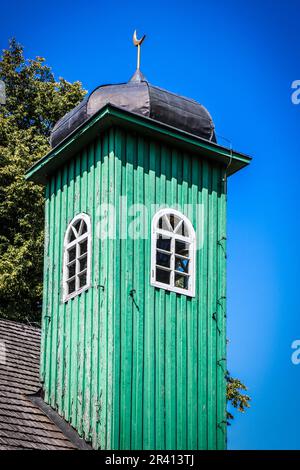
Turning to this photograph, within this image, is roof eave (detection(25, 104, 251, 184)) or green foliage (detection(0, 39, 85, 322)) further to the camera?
green foliage (detection(0, 39, 85, 322))

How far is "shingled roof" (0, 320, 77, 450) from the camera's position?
14.3 metres

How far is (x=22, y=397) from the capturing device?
15.7 meters

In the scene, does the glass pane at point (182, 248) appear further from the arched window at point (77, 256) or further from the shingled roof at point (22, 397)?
the shingled roof at point (22, 397)

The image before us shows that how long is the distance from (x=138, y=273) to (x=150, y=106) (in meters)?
2.69

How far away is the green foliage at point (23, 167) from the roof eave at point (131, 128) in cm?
771

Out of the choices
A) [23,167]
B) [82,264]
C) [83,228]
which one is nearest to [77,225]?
[83,228]

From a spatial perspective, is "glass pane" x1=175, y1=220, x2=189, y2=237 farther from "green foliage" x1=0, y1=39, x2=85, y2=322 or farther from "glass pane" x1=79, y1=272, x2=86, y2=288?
"green foliage" x1=0, y1=39, x2=85, y2=322

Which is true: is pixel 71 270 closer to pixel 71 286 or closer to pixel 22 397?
pixel 71 286

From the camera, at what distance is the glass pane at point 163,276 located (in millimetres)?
15438

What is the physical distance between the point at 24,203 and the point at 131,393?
1210 cm

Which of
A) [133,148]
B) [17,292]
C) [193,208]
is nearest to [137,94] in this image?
[133,148]

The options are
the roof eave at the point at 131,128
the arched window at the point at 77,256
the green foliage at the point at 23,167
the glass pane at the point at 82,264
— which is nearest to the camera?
the roof eave at the point at 131,128

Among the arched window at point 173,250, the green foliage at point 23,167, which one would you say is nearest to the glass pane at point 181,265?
the arched window at point 173,250

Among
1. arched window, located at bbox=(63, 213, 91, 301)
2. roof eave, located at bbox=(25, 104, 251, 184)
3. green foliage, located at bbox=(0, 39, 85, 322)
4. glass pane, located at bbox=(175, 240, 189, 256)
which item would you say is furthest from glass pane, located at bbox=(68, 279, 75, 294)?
green foliage, located at bbox=(0, 39, 85, 322)
